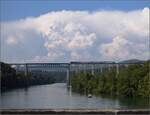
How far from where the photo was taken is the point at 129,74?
377 feet

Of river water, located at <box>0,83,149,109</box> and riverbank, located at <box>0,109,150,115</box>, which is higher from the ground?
riverbank, located at <box>0,109,150,115</box>

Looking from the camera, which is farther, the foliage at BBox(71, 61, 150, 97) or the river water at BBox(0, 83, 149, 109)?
the foliage at BBox(71, 61, 150, 97)

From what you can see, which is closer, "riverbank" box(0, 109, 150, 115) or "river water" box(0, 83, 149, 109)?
"riverbank" box(0, 109, 150, 115)

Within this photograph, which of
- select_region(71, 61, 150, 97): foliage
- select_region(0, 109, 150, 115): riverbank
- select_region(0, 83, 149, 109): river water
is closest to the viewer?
select_region(0, 109, 150, 115): riverbank

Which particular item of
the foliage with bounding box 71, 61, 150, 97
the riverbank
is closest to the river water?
the foliage with bounding box 71, 61, 150, 97

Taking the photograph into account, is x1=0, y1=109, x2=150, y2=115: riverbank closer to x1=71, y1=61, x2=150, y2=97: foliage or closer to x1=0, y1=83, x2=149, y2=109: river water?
x1=0, y1=83, x2=149, y2=109: river water

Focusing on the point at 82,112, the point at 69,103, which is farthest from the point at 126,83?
the point at 82,112

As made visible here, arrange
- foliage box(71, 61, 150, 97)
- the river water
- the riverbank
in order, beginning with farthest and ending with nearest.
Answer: foliage box(71, 61, 150, 97) < the river water < the riverbank

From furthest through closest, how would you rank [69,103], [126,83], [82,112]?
[126,83], [69,103], [82,112]

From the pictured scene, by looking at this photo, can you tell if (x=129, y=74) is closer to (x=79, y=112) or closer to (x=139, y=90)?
(x=139, y=90)

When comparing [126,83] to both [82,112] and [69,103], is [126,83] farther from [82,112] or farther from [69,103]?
[82,112]

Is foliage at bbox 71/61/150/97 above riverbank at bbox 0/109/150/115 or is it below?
below

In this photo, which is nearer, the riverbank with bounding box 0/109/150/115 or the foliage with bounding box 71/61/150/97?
the riverbank with bounding box 0/109/150/115

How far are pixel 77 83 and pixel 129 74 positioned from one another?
2196 inches
